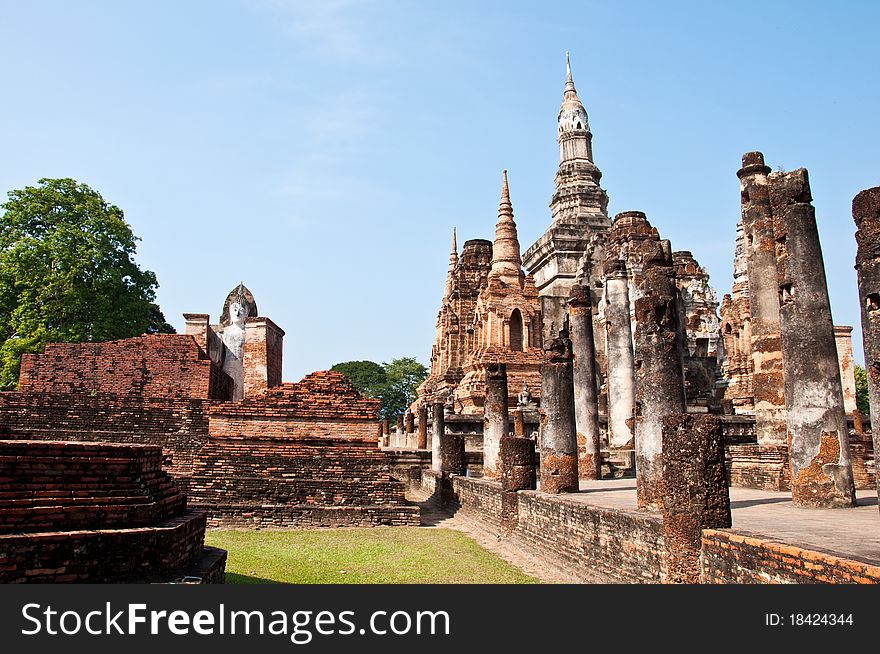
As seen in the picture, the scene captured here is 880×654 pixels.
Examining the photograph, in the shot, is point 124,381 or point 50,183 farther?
point 50,183

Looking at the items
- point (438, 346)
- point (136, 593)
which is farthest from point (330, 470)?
point (438, 346)

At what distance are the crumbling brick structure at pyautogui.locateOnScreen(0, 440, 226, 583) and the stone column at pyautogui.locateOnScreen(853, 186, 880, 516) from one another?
677cm

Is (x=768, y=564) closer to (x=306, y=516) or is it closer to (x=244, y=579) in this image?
(x=244, y=579)

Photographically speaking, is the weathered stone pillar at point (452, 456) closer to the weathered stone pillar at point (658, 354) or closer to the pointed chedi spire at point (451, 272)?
the weathered stone pillar at point (658, 354)

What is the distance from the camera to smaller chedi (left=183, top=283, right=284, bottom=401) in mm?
22359

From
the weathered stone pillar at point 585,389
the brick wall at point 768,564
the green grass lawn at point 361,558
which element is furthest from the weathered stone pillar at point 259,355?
the brick wall at point 768,564

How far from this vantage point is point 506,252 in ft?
124

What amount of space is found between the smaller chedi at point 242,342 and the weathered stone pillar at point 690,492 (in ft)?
56.0

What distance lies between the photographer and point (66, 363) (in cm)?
1852

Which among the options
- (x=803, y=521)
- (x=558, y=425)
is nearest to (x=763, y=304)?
(x=558, y=425)

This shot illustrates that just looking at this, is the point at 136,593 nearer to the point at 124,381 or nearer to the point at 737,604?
the point at 737,604

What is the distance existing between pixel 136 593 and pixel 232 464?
937cm

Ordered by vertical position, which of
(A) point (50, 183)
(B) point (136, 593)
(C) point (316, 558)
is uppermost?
(A) point (50, 183)

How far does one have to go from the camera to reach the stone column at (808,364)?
9.22 meters
